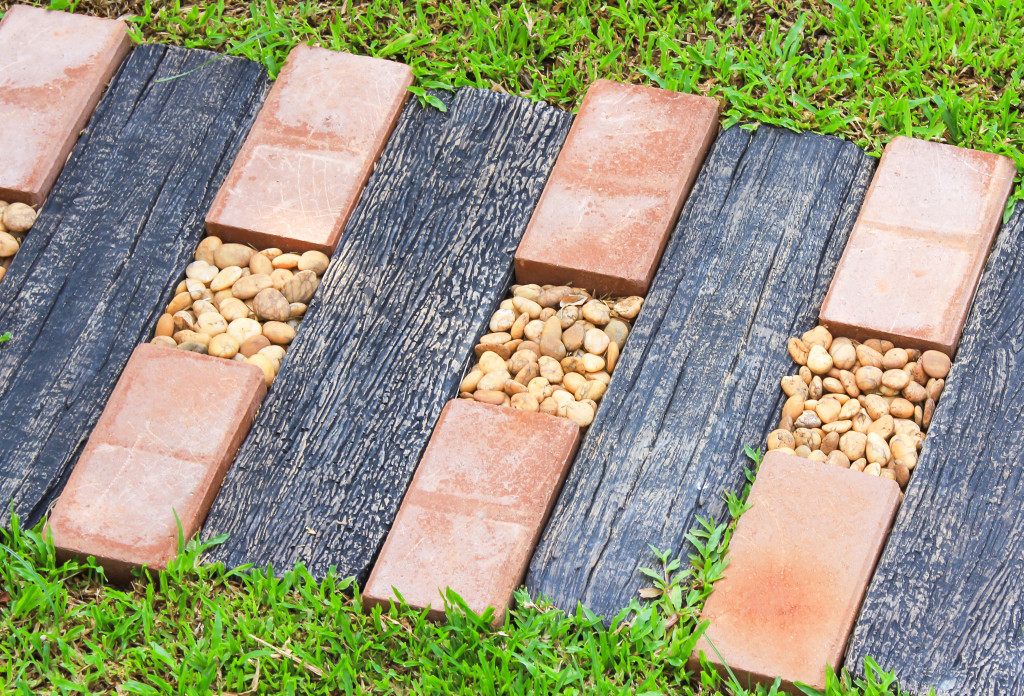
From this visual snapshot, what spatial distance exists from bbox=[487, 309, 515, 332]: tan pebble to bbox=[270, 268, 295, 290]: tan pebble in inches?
19.1

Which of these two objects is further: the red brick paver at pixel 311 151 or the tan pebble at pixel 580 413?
the red brick paver at pixel 311 151

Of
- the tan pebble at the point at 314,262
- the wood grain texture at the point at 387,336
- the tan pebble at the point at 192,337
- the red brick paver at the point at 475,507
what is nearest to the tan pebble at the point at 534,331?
the wood grain texture at the point at 387,336

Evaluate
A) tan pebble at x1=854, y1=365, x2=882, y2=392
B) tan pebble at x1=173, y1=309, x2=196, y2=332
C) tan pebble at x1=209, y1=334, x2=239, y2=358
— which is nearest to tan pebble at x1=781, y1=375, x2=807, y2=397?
tan pebble at x1=854, y1=365, x2=882, y2=392

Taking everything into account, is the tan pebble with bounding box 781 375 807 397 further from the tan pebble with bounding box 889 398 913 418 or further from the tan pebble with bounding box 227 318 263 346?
the tan pebble with bounding box 227 318 263 346

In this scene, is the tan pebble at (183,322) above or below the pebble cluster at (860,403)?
below

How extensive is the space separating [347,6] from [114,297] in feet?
3.59

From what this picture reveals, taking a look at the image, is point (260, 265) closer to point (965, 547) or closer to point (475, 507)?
point (475, 507)

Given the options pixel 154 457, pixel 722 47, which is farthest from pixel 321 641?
pixel 722 47

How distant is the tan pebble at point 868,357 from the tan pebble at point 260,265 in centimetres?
132

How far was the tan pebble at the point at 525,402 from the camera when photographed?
94.7 inches

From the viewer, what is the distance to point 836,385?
7.75 feet

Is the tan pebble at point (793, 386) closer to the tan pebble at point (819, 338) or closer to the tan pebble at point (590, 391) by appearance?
the tan pebble at point (819, 338)

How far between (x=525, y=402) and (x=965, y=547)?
0.89 m

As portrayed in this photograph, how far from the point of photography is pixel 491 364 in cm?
247
